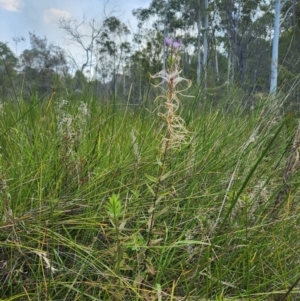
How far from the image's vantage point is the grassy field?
1.82ft

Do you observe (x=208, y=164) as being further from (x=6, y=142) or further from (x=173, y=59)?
(x=6, y=142)

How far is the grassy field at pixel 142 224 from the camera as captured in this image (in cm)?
55

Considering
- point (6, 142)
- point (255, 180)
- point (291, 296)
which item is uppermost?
point (6, 142)

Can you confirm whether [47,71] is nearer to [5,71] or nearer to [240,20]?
[5,71]

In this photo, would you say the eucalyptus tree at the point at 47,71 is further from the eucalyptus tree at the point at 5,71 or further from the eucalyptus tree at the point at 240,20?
the eucalyptus tree at the point at 240,20

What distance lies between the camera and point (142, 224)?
2.42 ft

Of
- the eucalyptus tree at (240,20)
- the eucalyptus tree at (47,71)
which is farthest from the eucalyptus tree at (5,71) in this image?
the eucalyptus tree at (240,20)

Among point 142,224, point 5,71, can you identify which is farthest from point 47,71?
point 142,224

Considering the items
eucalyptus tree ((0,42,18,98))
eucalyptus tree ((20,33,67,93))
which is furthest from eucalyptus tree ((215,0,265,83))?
eucalyptus tree ((0,42,18,98))

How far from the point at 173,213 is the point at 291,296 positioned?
32 cm

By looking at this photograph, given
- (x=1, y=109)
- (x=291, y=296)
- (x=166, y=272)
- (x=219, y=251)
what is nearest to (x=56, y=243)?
(x=166, y=272)

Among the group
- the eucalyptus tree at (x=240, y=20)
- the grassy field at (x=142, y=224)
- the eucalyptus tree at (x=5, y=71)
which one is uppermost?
the eucalyptus tree at (x=240, y=20)

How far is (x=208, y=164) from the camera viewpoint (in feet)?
2.95

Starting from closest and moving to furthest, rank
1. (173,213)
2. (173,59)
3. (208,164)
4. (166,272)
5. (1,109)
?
1. (173,59)
2. (166,272)
3. (173,213)
4. (208,164)
5. (1,109)
